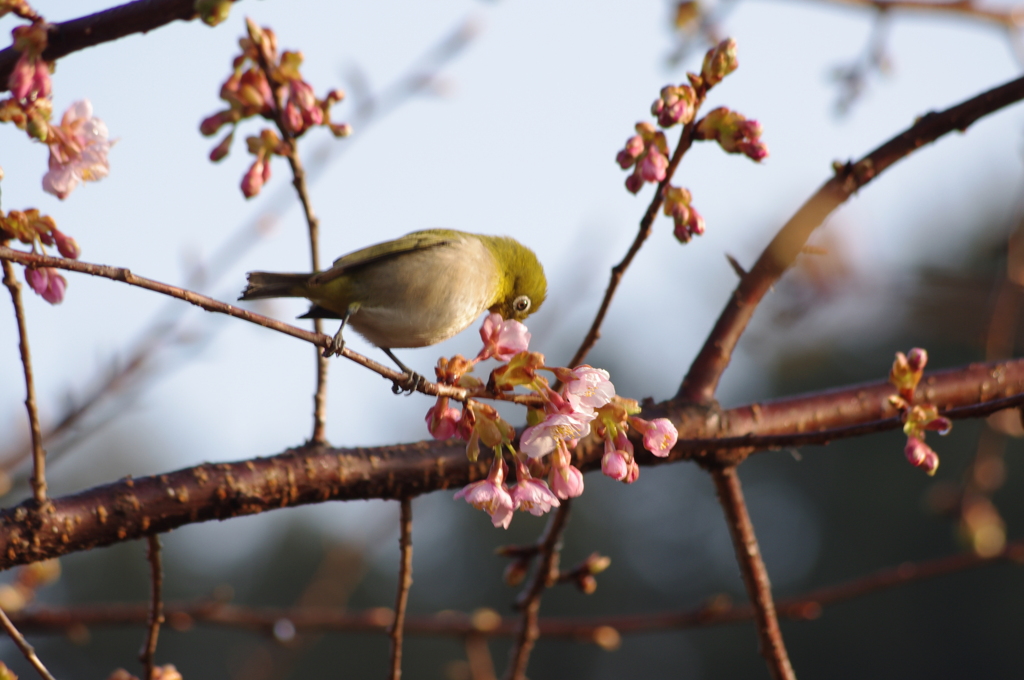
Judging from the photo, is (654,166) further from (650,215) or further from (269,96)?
(269,96)

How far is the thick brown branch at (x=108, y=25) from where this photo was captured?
1.53 meters

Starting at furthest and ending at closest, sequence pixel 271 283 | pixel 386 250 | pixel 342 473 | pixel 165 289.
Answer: pixel 386 250, pixel 271 283, pixel 342 473, pixel 165 289

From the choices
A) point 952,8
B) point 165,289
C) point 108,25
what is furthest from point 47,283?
point 952,8

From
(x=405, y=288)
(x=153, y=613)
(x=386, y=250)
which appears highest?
(x=386, y=250)

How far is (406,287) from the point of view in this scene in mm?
2832

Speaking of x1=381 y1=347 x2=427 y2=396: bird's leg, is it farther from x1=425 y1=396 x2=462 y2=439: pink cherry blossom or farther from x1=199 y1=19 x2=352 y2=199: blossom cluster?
x1=199 y1=19 x2=352 y2=199: blossom cluster

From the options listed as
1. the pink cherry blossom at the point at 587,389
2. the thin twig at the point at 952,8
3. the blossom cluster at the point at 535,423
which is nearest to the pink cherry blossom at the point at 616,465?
the blossom cluster at the point at 535,423

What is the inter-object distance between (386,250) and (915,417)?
1.82 m

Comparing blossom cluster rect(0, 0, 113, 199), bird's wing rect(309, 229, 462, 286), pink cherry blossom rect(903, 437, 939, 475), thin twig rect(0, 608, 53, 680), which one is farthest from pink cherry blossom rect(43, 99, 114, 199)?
pink cherry blossom rect(903, 437, 939, 475)

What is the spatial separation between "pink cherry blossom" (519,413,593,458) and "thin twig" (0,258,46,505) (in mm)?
1012

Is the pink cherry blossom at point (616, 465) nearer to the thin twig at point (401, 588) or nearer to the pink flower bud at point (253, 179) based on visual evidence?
the thin twig at point (401, 588)

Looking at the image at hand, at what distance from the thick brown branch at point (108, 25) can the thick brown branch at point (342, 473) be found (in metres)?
0.97

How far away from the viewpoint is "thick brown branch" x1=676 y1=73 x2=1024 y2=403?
2.33 meters

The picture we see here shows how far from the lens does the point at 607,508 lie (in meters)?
31.3
